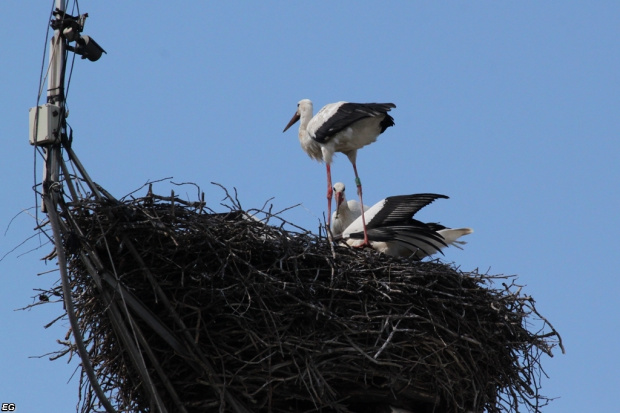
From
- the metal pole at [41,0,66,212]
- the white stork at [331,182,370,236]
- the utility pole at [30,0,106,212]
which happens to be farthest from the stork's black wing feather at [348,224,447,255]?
Answer: the metal pole at [41,0,66,212]

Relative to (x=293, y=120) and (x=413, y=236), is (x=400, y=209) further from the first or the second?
(x=293, y=120)

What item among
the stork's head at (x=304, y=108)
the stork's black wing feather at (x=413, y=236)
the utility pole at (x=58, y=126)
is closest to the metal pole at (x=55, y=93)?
the utility pole at (x=58, y=126)

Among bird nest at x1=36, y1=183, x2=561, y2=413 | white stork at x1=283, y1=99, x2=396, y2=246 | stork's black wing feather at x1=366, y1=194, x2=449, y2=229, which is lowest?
bird nest at x1=36, y1=183, x2=561, y2=413

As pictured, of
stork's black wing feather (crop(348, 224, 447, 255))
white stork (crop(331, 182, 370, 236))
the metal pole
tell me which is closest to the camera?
the metal pole

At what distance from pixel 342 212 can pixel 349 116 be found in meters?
1.32

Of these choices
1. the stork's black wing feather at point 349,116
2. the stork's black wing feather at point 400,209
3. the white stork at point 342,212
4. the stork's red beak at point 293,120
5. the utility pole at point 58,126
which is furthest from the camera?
the stork's red beak at point 293,120

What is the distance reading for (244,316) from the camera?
262 inches

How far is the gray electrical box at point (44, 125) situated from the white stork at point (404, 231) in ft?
10.7

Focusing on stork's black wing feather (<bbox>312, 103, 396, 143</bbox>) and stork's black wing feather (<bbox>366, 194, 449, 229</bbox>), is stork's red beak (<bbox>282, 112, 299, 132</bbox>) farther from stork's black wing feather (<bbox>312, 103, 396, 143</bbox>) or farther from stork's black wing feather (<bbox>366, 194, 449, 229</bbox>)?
stork's black wing feather (<bbox>366, 194, 449, 229</bbox>)

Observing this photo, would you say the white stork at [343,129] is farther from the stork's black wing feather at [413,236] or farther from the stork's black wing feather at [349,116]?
the stork's black wing feather at [413,236]

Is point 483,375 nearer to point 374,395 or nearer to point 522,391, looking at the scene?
point 522,391

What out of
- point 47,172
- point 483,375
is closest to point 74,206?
point 47,172

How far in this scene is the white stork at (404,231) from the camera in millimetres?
8781

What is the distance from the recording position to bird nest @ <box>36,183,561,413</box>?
6527 millimetres
